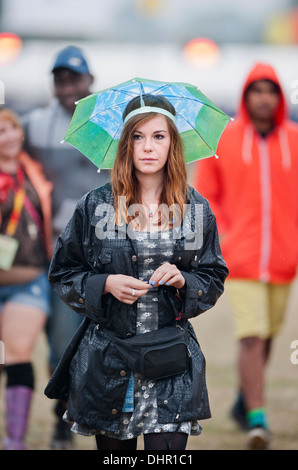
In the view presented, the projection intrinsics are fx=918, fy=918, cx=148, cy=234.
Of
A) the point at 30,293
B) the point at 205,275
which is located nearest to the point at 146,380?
the point at 205,275

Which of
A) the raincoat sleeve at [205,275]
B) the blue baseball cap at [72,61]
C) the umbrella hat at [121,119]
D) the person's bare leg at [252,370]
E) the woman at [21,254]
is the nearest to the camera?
the raincoat sleeve at [205,275]

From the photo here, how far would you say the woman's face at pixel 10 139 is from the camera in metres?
4.99

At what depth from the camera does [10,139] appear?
5008 mm

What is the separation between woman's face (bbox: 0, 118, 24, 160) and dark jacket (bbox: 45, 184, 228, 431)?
2024mm

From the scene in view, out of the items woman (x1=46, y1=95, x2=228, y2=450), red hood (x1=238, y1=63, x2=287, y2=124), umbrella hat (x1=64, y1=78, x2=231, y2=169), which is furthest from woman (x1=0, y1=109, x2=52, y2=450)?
woman (x1=46, y1=95, x2=228, y2=450)

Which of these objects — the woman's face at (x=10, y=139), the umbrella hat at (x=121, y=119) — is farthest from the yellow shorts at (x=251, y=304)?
the umbrella hat at (x=121, y=119)

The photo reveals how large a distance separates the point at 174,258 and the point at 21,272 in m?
2.06

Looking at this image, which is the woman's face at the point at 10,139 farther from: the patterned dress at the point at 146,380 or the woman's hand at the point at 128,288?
the woman's hand at the point at 128,288

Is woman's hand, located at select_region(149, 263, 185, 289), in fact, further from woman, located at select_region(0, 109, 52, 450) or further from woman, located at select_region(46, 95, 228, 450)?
woman, located at select_region(0, 109, 52, 450)

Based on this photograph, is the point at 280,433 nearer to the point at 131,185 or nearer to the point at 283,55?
the point at 131,185

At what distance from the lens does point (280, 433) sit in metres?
5.06

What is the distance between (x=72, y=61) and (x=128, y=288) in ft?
7.19

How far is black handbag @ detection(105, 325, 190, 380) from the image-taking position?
9.49 ft

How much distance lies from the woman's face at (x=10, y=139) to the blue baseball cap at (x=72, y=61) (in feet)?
1.44
